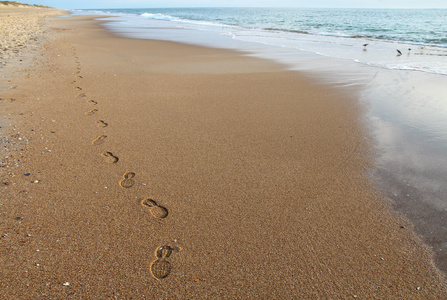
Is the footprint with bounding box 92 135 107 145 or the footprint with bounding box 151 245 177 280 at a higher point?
the footprint with bounding box 92 135 107 145

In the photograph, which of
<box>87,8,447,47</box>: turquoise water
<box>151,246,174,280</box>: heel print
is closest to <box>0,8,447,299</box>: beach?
<box>151,246,174,280</box>: heel print

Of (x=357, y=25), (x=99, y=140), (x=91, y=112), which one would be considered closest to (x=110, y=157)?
(x=99, y=140)

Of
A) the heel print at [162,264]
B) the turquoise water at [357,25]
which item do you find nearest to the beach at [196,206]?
the heel print at [162,264]

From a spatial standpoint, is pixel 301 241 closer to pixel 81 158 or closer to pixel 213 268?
pixel 213 268

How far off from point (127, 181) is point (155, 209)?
1.61ft

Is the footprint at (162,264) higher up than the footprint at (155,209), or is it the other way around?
the footprint at (155,209)

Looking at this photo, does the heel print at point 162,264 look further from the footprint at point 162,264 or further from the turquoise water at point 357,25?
the turquoise water at point 357,25

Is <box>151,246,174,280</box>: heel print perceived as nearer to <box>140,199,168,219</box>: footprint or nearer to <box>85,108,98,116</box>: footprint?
<box>140,199,168,219</box>: footprint

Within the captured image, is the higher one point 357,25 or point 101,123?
point 357,25

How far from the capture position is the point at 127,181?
8.27 ft

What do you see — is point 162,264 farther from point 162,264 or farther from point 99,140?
point 99,140

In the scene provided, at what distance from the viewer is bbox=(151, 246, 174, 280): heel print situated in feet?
5.46

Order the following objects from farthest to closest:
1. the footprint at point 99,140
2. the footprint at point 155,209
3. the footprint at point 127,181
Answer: the footprint at point 99,140, the footprint at point 127,181, the footprint at point 155,209

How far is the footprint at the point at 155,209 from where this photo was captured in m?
2.13
